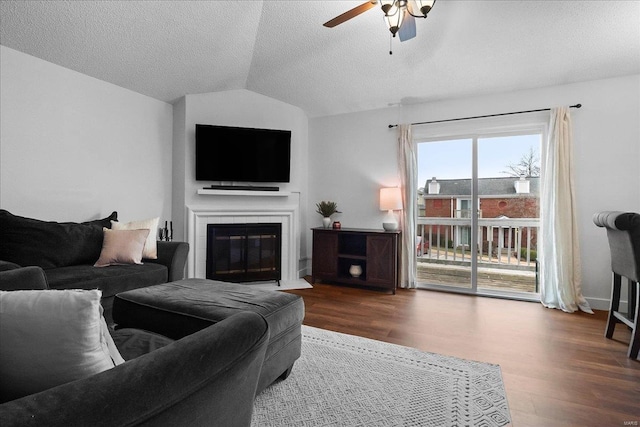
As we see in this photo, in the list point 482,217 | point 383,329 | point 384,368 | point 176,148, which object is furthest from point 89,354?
point 482,217

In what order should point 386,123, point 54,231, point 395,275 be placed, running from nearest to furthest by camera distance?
1. point 54,231
2. point 395,275
3. point 386,123

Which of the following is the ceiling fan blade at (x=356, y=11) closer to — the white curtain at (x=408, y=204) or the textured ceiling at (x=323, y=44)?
the textured ceiling at (x=323, y=44)

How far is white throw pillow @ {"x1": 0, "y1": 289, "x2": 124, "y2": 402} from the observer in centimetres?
67

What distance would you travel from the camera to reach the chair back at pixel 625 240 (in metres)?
2.18

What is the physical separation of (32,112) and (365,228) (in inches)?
149

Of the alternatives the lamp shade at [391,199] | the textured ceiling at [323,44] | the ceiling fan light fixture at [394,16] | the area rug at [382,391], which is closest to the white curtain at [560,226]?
the textured ceiling at [323,44]

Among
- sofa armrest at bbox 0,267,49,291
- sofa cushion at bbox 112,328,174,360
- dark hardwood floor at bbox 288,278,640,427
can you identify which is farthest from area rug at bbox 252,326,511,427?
sofa armrest at bbox 0,267,49,291

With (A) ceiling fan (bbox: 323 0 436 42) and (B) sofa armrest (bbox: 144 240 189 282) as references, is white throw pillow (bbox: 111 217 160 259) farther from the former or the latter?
(A) ceiling fan (bbox: 323 0 436 42)

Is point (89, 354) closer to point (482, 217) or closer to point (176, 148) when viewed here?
point (176, 148)

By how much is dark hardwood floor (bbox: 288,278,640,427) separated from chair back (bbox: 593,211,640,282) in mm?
594

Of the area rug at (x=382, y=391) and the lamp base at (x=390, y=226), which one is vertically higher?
the lamp base at (x=390, y=226)

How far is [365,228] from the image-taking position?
4.47 meters

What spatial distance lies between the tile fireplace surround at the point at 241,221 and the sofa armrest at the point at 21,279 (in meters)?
2.42

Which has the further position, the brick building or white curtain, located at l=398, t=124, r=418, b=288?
white curtain, located at l=398, t=124, r=418, b=288
